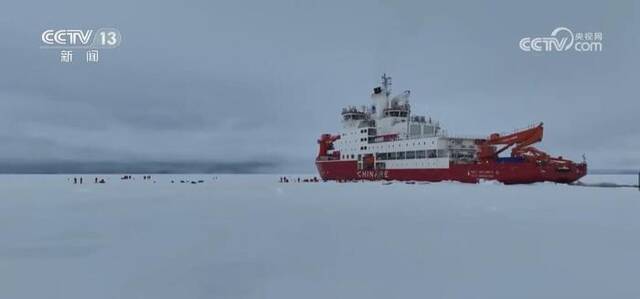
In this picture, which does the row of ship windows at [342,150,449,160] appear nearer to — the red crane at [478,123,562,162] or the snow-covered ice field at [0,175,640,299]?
the red crane at [478,123,562,162]

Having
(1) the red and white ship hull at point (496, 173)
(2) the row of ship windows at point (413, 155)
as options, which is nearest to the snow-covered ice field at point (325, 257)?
(1) the red and white ship hull at point (496, 173)

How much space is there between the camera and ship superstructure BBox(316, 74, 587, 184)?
1844 inches

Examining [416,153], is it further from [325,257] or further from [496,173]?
[325,257]

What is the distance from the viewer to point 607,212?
2098 centimetres

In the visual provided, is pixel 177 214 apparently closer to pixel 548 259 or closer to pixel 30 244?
pixel 30 244

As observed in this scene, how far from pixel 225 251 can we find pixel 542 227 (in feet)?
35.8

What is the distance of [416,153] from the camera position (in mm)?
56094

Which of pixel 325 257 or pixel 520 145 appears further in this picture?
pixel 520 145

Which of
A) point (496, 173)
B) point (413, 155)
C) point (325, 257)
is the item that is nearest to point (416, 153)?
point (413, 155)

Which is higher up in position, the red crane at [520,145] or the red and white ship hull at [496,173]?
the red crane at [520,145]

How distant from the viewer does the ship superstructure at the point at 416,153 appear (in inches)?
1844

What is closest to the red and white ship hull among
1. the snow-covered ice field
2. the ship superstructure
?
the ship superstructure

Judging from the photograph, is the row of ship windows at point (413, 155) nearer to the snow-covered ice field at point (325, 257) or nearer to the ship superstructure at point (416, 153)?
the ship superstructure at point (416, 153)

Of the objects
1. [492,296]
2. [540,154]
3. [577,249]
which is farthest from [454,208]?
[540,154]
